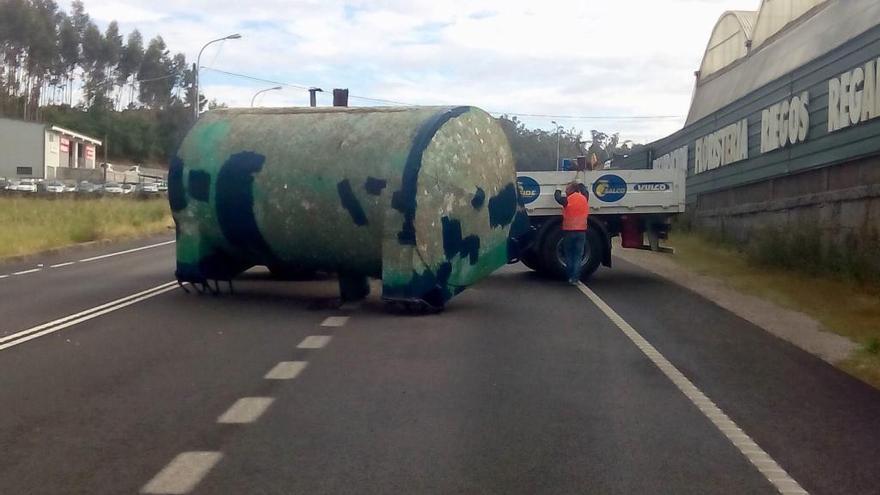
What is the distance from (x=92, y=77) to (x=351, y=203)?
360 ft

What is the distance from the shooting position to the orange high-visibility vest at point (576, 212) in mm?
18328

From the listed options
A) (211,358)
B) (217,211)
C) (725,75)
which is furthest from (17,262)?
(725,75)

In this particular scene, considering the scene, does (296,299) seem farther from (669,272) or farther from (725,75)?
(725,75)

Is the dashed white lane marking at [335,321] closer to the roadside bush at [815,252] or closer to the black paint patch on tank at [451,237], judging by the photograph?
the black paint patch on tank at [451,237]

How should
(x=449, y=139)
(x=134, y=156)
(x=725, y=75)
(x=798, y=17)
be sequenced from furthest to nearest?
(x=134, y=156), (x=725, y=75), (x=798, y=17), (x=449, y=139)

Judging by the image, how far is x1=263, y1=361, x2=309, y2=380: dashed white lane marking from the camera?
31.2 feet

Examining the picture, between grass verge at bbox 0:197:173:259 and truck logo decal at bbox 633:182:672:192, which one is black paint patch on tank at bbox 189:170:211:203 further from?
grass verge at bbox 0:197:173:259

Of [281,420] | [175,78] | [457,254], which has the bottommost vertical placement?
[281,420]

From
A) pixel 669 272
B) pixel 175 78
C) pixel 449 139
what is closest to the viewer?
pixel 449 139

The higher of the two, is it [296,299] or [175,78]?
[175,78]

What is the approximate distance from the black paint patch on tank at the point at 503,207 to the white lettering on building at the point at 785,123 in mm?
8866

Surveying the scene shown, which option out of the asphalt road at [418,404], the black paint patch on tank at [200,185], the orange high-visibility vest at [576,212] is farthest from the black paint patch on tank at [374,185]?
the orange high-visibility vest at [576,212]

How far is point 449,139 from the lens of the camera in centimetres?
1414

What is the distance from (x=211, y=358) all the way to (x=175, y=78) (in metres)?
115
